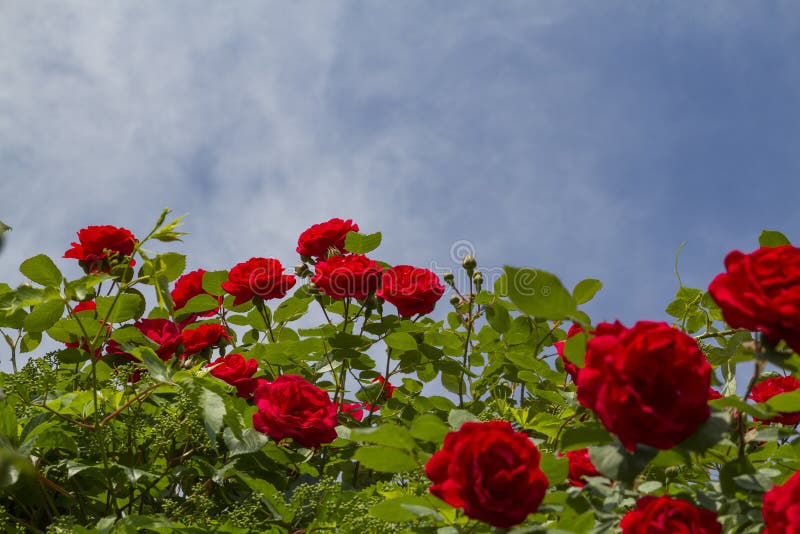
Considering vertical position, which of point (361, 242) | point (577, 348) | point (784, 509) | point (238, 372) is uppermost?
point (361, 242)

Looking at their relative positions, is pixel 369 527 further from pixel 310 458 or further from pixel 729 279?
pixel 729 279

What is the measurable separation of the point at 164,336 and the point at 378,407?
1.06 metres

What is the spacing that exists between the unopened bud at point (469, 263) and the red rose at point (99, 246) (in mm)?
1454

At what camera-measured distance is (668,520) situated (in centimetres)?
156

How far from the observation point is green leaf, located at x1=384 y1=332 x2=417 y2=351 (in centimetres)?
313

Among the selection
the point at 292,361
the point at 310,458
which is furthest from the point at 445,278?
the point at 310,458

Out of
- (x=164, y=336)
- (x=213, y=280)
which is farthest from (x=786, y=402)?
(x=213, y=280)

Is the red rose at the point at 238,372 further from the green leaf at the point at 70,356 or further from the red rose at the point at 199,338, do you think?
the green leaf at the point at 70,356

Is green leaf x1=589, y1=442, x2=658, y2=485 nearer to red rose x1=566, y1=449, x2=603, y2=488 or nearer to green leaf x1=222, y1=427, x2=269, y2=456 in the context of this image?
red rose x1=566, y1=449, x2=603, y2=488

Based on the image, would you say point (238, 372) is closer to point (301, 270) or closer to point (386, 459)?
point (301, 270)

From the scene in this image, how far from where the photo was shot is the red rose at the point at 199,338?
3230mm

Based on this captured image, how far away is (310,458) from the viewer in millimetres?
2953

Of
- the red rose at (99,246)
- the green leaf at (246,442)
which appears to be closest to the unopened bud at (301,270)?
the red rose at (99,246)

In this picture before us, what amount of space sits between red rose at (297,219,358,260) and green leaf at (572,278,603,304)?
1.14 meters
